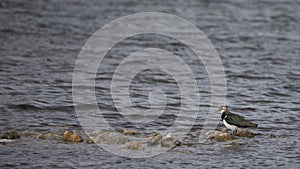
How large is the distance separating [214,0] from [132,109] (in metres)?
13.4

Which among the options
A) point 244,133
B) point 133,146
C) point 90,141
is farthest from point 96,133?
point 244,133

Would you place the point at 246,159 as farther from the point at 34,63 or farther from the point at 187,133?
the point at 34,63

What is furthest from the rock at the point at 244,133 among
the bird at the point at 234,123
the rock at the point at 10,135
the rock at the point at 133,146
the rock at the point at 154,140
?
the rock at the point at 10,135

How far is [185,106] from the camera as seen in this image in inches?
504

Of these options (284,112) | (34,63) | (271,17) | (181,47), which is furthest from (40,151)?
(271,17)

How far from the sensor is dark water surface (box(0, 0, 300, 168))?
9516 millimetres

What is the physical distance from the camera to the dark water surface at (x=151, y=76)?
952 centimetres

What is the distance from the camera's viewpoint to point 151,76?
15.4 meters

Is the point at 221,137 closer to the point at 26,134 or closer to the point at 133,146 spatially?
the point at 133,146

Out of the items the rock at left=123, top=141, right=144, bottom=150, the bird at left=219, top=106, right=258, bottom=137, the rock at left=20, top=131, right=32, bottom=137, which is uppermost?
the bird at left=219, top=106, right=258, bottom=137

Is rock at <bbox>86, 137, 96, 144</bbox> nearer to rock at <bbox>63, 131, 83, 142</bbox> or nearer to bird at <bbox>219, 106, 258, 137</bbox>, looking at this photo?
rock at <bbox>63, 131, 83, 142</bbox>

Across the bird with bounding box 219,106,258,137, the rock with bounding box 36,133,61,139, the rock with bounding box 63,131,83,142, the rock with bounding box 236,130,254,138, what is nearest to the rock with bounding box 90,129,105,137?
the rock with bounding box 63,131,83,142

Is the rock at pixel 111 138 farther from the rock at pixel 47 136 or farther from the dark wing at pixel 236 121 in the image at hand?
the dark wing at pixel 236 121

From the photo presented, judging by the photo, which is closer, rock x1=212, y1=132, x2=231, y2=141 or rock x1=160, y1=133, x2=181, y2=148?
rock x1=160, y1=133, x2=181, y2=148
